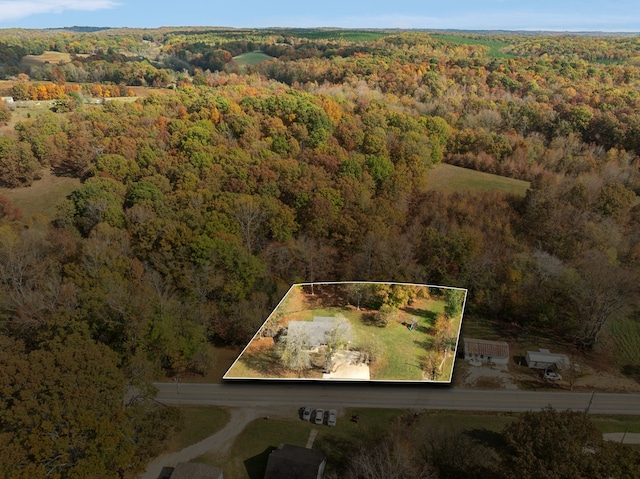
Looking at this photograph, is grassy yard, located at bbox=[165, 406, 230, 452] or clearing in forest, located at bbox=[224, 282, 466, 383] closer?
clearing in forest, located at bbox=[224, 282, 466, 383]

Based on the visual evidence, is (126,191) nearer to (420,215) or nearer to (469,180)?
(420,215)

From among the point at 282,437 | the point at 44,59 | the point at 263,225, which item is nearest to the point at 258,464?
the point at 282,437

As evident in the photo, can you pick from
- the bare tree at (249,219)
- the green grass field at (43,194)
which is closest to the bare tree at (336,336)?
the bare tree at (249,219)

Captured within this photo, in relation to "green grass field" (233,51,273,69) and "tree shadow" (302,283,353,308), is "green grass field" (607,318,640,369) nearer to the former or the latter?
"tree shadow" (302,283,353,308)

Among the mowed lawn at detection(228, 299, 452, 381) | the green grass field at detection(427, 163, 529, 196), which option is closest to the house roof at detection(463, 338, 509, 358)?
the mowed lawn at detection(228, 299, 452, 381)

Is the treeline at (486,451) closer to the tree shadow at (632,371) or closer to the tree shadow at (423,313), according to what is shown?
the tree shadow at (423,313)
